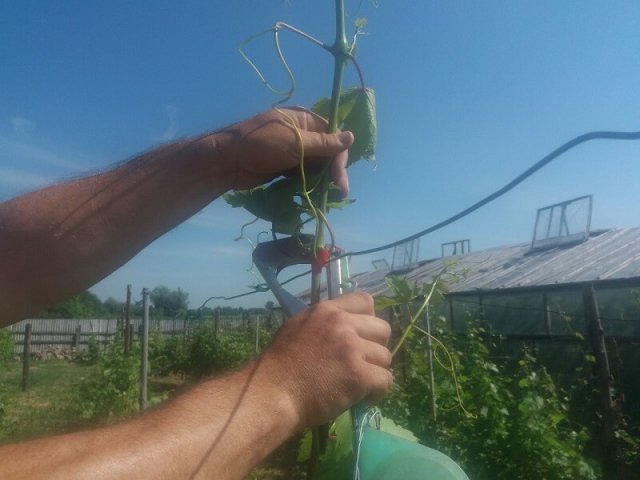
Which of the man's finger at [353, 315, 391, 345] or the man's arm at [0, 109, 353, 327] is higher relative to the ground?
the man's arm at [0, 109, 353, 327]

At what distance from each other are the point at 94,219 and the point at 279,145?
59 cm

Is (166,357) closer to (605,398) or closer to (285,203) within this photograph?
(605,398)

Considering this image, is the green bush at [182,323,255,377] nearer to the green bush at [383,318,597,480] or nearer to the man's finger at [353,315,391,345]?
the green bush at [383,318,597,480]

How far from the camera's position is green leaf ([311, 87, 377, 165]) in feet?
4.76

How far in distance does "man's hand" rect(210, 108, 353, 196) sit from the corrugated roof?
21.5 ft

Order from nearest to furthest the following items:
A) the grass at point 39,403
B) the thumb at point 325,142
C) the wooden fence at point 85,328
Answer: the thumb at point 325,142 → the grass at point 39,403 → the wooden fence at point 85,328

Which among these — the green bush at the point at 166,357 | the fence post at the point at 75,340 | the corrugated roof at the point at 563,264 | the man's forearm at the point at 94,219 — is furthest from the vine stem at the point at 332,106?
the fence post at the point at 75,340

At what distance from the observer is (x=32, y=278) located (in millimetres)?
1665

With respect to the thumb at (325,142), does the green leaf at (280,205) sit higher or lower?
lower

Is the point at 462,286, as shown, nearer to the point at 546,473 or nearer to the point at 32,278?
the point at 546,473

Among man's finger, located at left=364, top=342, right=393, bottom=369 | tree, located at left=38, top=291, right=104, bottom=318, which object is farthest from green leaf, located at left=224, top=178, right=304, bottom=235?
tree, located at left=38, top=291, right=104, bottom=318

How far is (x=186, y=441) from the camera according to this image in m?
1.00

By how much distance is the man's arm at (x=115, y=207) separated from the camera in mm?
1479

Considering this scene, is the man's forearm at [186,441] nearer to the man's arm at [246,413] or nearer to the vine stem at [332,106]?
the man's arm at [246,413]
